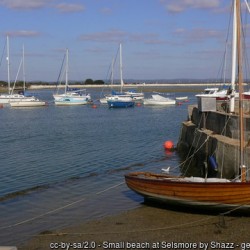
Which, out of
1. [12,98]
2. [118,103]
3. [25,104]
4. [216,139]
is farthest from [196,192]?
[12,98]

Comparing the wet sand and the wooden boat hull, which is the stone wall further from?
the wet sand

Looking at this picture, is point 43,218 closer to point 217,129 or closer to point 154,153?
point 217,129

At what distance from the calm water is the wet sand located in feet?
2.93

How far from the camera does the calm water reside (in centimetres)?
1537

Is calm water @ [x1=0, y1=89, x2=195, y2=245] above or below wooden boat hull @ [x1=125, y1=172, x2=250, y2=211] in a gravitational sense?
below

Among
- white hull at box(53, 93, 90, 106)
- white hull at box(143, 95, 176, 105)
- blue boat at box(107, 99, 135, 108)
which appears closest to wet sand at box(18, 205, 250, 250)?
blue boat at box(107, 99, 135, 108)

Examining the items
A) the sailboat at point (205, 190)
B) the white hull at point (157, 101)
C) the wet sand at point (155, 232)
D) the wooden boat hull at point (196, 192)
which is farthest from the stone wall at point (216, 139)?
the white hull at point (157, 101)

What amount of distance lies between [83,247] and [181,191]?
3.55 meters

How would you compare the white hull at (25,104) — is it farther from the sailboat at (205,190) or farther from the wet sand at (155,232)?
the wet sand at (155,232)

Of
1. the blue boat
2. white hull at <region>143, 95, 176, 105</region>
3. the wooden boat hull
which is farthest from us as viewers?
white hull at <region>143, 95, 176, 105</region>

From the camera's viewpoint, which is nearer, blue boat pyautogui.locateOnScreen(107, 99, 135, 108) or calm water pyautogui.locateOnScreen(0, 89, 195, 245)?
calm water pyautogui.locateOnScreen(0, 89, 195, 245)

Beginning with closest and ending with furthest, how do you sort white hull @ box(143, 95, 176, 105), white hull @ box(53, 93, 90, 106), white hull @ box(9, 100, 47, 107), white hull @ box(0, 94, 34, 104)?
white hull @ box(9, 100, 47, 107), white hull @ box(0, 94, 34, 104), white hull @ box(143, 95, 176, 105), white hull @ box(53, 93, 90, 106)

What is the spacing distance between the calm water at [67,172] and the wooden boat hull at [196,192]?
4.50 ft

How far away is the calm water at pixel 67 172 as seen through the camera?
15367 mm
